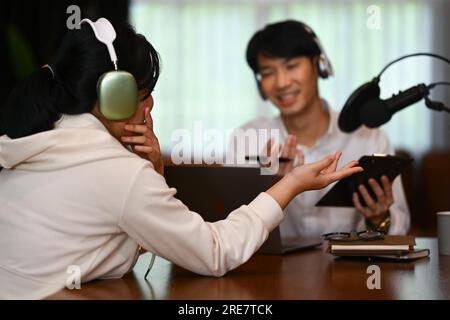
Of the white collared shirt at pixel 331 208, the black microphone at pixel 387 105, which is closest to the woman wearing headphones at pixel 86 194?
the black microphone at pixel 387 105

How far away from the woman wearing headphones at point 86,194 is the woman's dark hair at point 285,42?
1.25 m

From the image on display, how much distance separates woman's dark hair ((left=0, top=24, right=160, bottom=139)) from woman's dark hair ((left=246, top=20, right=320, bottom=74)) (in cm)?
128

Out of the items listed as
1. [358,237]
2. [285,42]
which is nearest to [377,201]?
[358,237]

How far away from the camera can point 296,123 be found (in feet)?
8.50

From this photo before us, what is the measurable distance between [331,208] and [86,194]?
4.44 ft

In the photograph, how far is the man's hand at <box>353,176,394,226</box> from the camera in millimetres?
1871

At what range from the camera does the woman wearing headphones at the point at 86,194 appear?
3.80ft

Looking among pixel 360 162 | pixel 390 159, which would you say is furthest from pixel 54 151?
pixel 390 159

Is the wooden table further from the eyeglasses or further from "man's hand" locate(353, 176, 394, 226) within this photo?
→ "man's hand" locate(353, 176, 394, 226)

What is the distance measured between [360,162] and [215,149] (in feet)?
11.1

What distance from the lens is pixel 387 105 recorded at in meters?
1.81

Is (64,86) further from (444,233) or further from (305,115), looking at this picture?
(305,115)
